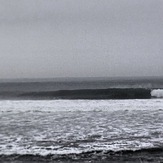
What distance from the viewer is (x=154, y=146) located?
8.59m

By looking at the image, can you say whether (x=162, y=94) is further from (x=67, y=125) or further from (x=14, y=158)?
(x=14, y=158)

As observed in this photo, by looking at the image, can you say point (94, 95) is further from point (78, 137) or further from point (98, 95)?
point (78, 137)

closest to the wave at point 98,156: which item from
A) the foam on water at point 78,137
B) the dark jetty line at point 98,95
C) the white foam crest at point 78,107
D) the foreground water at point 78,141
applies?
the foreground water at point 78,141

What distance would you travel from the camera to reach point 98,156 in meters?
7.62

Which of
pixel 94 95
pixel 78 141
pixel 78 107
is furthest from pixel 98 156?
pixel 94 95

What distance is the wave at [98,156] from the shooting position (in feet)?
24.1

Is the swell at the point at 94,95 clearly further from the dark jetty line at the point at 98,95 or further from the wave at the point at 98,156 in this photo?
the wave at the point at 98,156

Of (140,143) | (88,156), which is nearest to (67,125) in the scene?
(140,143)

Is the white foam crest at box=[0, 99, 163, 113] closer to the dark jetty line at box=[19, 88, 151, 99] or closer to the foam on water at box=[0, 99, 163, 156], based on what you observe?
the foam on water at box=[0, 99, 163, 156]

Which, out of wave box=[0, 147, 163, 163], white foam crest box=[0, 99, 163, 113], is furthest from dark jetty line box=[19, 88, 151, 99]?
wave box=[0, 147, 163, 163]

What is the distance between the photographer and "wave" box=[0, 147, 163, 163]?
290 inches

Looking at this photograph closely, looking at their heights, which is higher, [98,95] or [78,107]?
[98,95]

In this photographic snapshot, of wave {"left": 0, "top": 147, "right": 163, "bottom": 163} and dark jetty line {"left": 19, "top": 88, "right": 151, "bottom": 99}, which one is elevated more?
dark jetty line {"left": 19, "top": 88, "right": 151, "bottom": 99}

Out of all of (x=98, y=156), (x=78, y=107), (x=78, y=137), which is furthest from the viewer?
(x=78, y=107)
